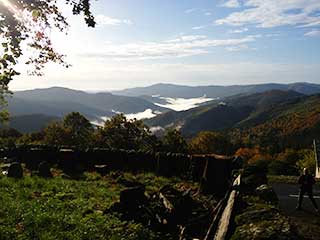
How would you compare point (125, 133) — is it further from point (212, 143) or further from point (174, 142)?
point (212, 143)

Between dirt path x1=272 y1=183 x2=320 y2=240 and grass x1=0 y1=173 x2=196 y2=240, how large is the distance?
479 cm

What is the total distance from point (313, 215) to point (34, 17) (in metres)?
15.0

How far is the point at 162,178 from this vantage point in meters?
28.2

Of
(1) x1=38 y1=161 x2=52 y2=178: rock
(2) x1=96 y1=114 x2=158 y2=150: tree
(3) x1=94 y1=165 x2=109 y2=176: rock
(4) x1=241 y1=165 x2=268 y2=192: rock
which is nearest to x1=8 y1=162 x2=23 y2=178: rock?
(1) x1=38 y1=161 x2=52 y2=178: rock

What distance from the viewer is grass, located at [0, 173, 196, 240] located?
47.2 ft

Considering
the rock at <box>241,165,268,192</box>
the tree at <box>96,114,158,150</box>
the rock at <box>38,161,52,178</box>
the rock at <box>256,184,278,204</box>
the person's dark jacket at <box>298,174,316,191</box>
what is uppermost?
the rock at <box>241,165,268,192</box>

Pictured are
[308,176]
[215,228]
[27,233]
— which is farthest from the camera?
[308,176]

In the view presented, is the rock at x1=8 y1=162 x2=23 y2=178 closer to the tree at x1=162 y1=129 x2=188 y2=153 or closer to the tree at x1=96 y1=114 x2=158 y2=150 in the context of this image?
the tree at x1=96 y1=114 x2=158 y2=150

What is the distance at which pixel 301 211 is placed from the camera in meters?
20.1

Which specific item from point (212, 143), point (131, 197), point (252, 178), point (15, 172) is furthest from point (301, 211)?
point (212, 143)

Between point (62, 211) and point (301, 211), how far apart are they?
11.1 m

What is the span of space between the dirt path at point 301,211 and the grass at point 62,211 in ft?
15.7

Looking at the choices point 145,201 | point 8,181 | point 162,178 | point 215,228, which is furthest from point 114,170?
point 215,228

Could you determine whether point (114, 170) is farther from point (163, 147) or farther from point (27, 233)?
point (163, 147)
